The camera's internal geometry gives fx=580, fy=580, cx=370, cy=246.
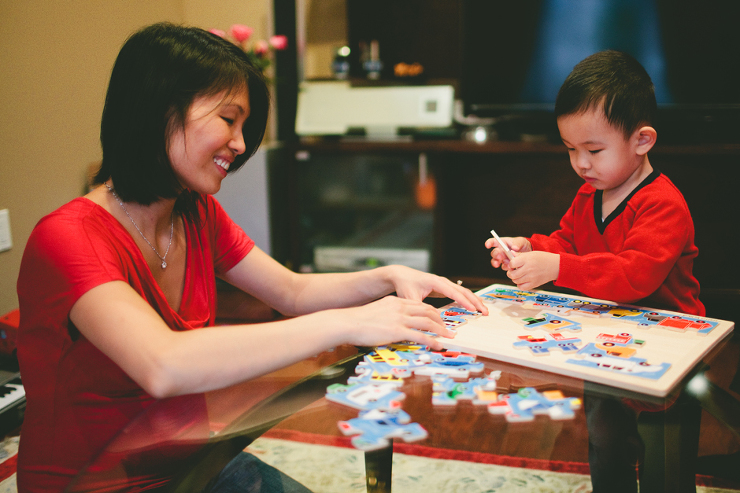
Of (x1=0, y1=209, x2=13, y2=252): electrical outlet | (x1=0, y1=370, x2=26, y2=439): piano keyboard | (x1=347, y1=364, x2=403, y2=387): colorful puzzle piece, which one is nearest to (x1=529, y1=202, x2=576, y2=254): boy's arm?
(x1=347, y1=364, x2=403, y2=387): colorful puzzle piece

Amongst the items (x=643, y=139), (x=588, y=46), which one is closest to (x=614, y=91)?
(x=643, y=139)

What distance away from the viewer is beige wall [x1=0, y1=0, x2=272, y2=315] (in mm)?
2109

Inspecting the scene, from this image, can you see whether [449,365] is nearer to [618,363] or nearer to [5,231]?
[618,363]

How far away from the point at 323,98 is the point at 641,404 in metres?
2.45

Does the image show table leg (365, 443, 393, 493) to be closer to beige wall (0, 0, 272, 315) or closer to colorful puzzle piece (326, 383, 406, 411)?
colorful puzzle piece (326, 383, 406, 411)

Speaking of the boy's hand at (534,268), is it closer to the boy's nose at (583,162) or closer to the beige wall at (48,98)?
the boy's nose at (583,162)

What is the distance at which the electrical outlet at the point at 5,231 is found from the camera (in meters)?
2.08

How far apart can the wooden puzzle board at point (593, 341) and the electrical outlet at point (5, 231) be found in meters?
1.84

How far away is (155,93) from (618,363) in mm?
785

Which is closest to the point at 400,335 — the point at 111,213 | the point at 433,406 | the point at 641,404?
the point at 433,406

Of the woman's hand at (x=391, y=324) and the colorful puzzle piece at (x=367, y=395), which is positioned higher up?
the woman's hand at (x=391, y=324)

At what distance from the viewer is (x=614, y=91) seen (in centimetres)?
112

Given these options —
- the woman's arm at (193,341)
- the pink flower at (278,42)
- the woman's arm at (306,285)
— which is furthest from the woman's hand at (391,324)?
the pink flower at (278,42)

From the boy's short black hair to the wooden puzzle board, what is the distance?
37cm
